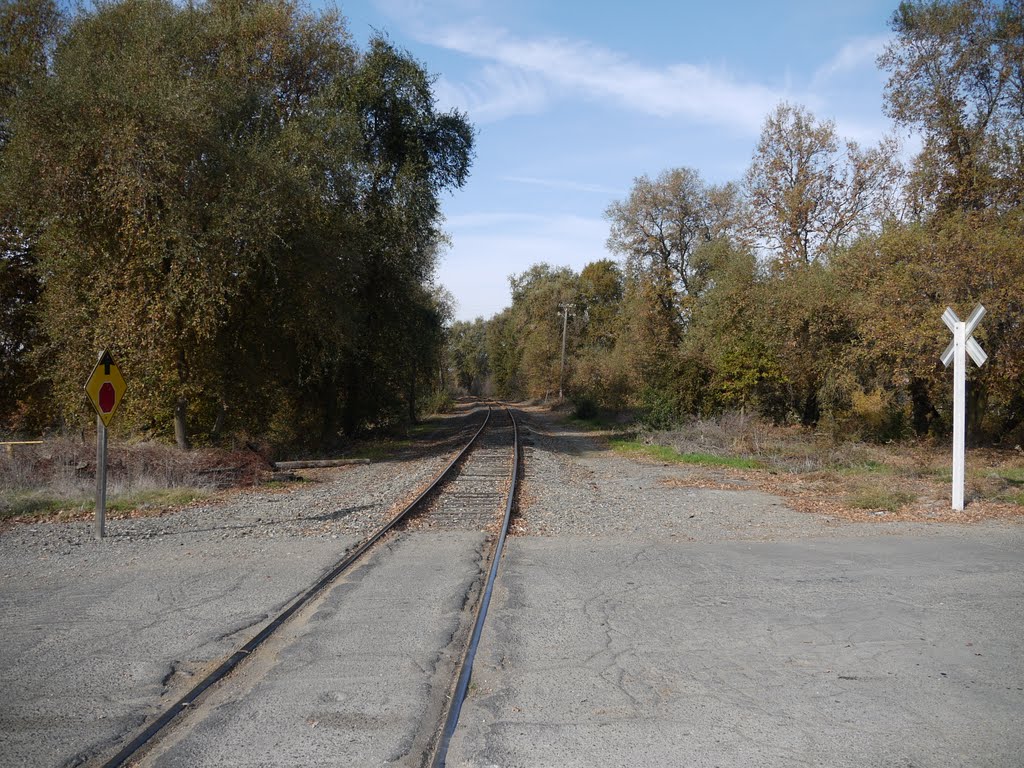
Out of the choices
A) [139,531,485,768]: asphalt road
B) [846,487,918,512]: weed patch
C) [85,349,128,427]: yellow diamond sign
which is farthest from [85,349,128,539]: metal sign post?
[846,487,918,512]: weed patch

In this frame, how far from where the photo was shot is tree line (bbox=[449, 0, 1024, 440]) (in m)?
20.9

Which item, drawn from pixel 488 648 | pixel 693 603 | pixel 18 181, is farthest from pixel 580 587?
pixel 18 181

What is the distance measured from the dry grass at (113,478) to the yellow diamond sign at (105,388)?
3.02 m

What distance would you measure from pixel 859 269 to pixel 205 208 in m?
18.1

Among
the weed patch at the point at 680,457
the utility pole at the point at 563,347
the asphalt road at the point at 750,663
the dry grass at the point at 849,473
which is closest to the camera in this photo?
the asphalt road at the point at 750,663

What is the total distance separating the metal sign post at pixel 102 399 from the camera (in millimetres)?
10875

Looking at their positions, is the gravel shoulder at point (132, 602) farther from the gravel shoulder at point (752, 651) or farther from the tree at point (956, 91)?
the tree at point (956, 91)

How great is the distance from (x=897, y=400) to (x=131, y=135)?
2819cm

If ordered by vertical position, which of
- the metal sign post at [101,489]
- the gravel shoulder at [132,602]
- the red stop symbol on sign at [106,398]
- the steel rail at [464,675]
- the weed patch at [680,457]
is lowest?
the gravel shoulder at [132,602]

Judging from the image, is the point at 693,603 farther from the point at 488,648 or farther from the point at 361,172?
the point at 361,172

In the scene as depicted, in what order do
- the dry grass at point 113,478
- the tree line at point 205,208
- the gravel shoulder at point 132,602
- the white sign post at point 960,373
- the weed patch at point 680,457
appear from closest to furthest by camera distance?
the gravel shoulder at point 132,602 → the white sign post at point 960,373 → the dry grass at point 113,478 → the tree line at point 205,208 → the weed patch at point 680,457

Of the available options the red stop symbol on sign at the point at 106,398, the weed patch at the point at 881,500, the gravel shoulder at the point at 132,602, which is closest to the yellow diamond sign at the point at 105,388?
the red stop symbol on sign at the point at 106,398

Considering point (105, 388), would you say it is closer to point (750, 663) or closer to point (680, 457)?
point (750, 663)

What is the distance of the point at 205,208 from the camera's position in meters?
18.2
